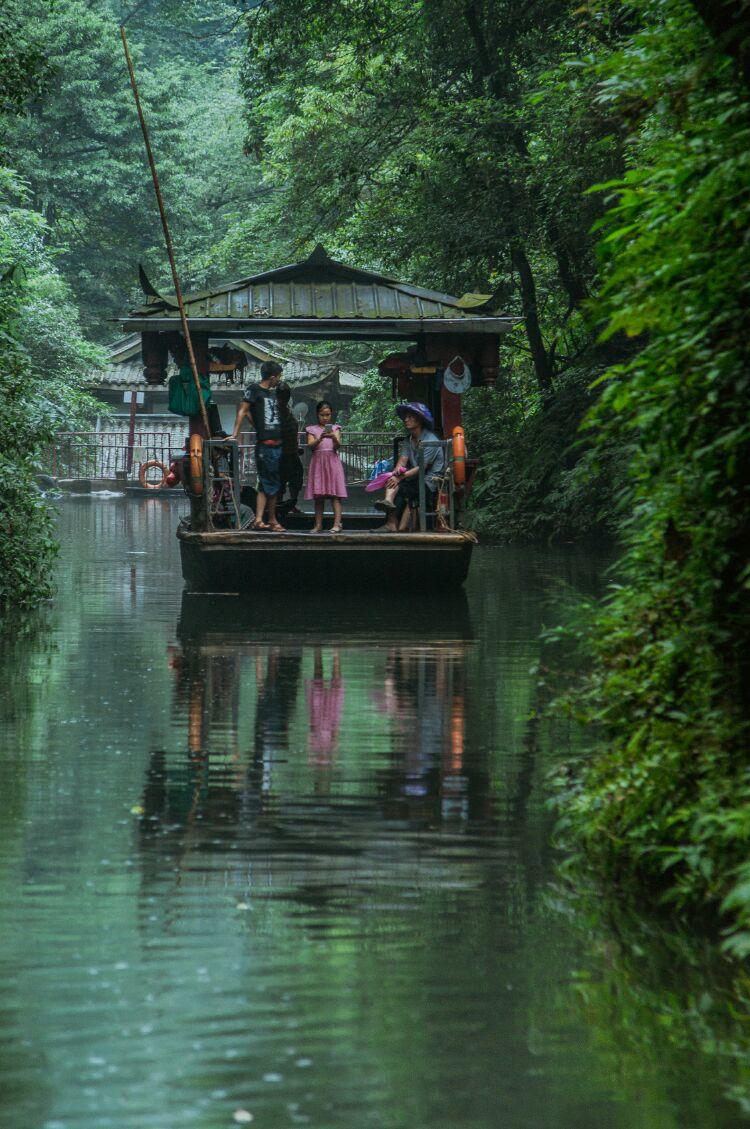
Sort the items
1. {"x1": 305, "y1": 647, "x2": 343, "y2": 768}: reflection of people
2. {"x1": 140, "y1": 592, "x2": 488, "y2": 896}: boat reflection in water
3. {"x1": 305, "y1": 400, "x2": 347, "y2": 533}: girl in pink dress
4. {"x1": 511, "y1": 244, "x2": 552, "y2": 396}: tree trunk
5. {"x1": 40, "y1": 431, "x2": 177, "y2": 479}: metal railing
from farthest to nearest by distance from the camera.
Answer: {"x1": 40, "y1": 431, "x2": 177, "y2": 479}: metal railing
{"x1": 511, "y1": 244, "x2": 552, "y2": 396}: tree trunk
{"x1": 305, "y1": 400, "x2": 347, "y2": 533}: girl in pink dress
{"x1": 305, "y1": 647, "x2": 343, "y2": 768}: reflection of people
{"x1": 140, "y1": 592, "x2": 488, "y2": 896}: boat reflection in water

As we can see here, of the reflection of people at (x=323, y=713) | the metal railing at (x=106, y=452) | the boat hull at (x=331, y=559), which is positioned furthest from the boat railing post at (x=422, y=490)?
the metal railing at (x=106, y=452)

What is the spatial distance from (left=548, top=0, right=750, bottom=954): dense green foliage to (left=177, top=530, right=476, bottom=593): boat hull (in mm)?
10891

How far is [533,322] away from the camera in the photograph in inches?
1206

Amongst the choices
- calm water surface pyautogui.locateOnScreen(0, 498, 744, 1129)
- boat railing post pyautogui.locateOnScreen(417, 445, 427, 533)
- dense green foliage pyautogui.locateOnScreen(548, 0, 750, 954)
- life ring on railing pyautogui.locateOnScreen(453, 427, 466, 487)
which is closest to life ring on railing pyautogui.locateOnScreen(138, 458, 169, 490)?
boat railing post pyautogui.locateOnScreen(417, 445, 427, 533)

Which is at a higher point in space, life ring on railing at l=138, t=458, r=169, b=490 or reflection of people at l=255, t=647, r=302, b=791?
life ring on railing at l=138, t=458, r=169, b=490

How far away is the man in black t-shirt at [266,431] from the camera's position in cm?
1819

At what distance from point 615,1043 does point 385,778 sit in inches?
139

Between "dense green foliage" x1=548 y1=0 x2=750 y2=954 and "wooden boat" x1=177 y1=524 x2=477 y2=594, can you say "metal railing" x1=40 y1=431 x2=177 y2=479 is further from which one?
"dense green foliage" x1=548 y1=0 x2=750 y2=954

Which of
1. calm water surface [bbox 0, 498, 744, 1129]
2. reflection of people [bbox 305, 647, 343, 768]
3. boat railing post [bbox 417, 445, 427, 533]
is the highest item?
boat railing post [bbox 417, 445, 427, 533]

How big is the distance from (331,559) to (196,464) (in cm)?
197

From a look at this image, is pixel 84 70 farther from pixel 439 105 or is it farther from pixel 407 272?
pixel 439 105

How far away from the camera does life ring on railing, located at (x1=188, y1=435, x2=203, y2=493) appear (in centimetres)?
1823

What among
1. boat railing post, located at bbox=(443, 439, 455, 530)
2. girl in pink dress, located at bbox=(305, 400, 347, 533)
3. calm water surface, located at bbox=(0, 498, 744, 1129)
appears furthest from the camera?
girl in pink dress, located at bbox=(305, 400, 347, 533)

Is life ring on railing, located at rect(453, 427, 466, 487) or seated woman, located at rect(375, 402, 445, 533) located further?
seated woman, located at rect(375, 402, 445, 533)
